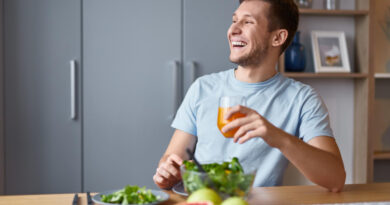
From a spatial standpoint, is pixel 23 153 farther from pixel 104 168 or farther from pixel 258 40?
pixel 258 40

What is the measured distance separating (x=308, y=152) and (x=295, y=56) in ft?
5.54

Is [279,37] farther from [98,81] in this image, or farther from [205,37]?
[98,81]

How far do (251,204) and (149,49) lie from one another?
5.48 ft

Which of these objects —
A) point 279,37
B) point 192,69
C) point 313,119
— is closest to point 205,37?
point 192,69

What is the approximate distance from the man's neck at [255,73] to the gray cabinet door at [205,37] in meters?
0.99

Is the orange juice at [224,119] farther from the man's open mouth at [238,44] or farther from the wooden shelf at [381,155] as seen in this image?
the wooden shelf at [381,155]

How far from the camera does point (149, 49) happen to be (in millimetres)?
2695

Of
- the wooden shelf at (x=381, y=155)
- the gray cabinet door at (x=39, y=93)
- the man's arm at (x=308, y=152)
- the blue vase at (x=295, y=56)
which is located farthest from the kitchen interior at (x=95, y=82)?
the man's arm at (x=308, y=152)

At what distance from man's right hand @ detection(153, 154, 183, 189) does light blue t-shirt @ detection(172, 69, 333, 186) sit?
0.27 metres

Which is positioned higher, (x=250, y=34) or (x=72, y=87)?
(x=250, y=34)

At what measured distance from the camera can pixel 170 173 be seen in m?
1.35

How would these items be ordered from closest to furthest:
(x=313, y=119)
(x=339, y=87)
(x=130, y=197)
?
(x=130, y=197) < (x=313, y=119) < (x=339, y=87)

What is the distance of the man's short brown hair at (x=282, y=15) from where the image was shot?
1.75 metres

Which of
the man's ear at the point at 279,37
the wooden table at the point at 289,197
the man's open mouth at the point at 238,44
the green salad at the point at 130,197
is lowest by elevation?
the wooden table at the point at 289,197
